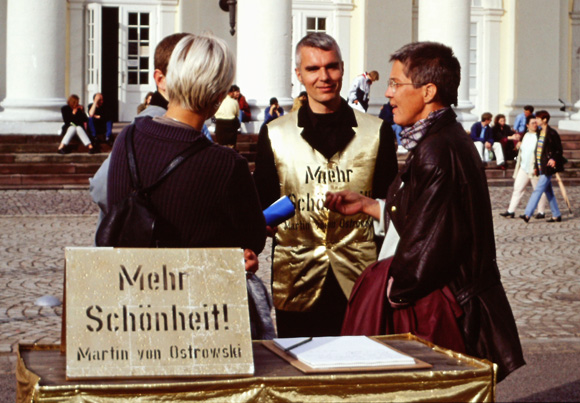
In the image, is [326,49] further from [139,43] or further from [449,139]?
[139,43]

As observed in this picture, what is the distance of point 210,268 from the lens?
299 centimetres

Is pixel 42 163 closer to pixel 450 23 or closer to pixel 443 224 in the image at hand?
pixel 450 23

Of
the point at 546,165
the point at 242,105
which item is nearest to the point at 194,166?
the point at 546,165

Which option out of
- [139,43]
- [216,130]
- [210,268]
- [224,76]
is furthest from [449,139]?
[139,43]

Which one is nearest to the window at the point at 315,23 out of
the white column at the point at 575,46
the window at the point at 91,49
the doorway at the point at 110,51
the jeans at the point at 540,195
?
the doorway at the point at 110,51

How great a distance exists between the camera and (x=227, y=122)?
807 inches

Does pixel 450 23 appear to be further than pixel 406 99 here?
Yes

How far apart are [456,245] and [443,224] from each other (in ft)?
0.26

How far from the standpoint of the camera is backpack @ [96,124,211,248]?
3221 millimetres

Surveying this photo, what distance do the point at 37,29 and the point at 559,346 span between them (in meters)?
15.2

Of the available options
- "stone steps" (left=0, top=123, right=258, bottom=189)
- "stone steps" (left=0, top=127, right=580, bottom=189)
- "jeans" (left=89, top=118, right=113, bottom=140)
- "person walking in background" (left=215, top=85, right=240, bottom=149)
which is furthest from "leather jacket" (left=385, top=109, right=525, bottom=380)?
"jeans" (left=89, top=118, right=113, bottom=140)

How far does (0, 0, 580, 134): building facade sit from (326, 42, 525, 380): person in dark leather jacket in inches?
701

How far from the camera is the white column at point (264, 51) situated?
21.5m

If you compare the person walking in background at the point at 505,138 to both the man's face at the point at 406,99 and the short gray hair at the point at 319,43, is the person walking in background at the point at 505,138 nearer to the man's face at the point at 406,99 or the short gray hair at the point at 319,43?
the short gray hair at the point at 319,43
